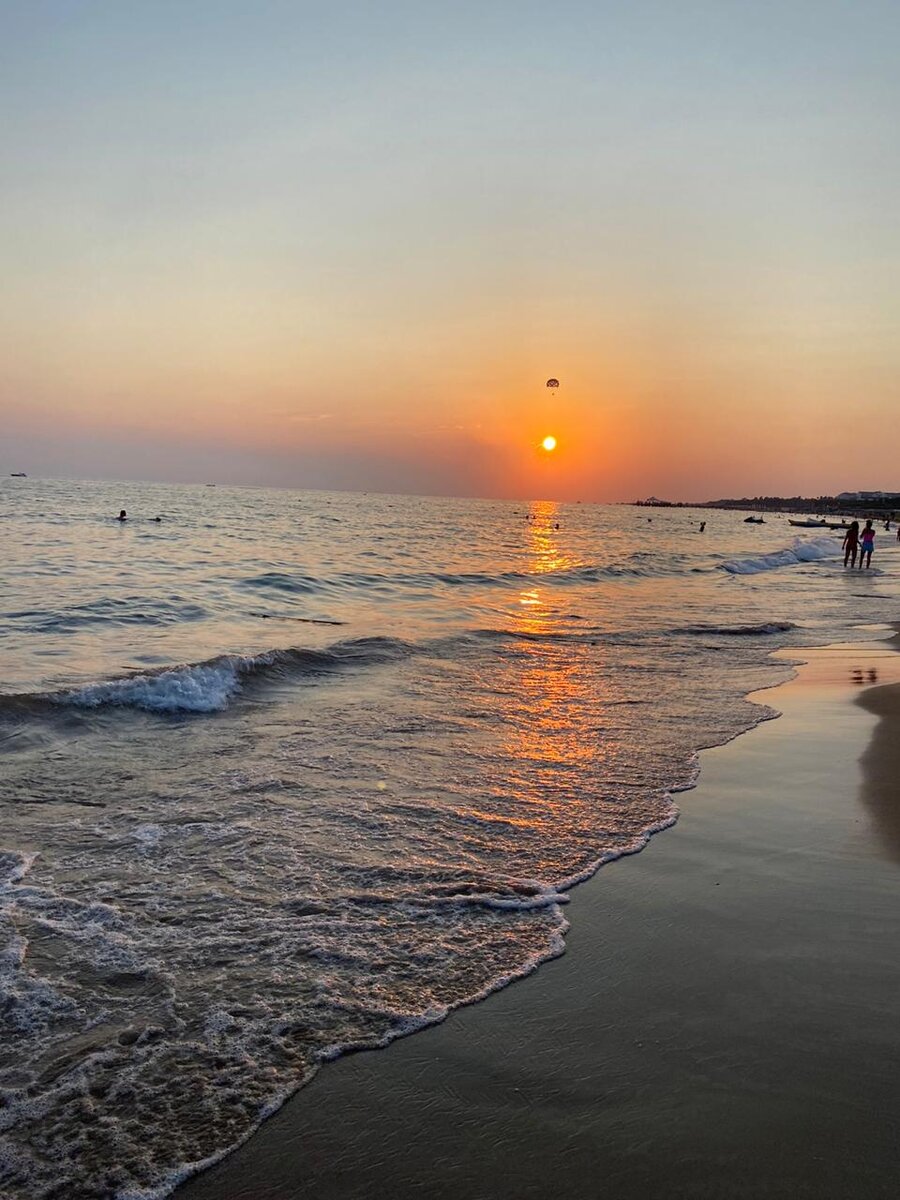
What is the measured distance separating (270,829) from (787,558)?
144ft

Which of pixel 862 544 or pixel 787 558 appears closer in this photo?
pixel 862 544

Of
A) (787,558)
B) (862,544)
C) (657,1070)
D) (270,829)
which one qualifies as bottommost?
(270,829)

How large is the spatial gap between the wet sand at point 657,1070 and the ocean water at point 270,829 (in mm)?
241

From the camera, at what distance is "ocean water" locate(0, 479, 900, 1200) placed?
3287mm

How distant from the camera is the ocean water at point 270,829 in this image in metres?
3.29

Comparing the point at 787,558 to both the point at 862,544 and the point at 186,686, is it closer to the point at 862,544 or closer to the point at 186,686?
the point at 862,544

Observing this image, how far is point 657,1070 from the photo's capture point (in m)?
3.20

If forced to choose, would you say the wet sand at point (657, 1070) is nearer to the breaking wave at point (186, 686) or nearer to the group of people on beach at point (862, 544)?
the breaking wave at point (186, 686)

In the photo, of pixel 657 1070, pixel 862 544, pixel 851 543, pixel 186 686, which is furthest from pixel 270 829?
pixel 862 544

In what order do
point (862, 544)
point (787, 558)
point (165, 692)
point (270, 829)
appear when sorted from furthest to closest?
point (787, 558), point (862, 544), point (165, 692), point (270, 829)

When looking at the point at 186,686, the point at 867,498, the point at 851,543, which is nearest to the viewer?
the point at 186,686

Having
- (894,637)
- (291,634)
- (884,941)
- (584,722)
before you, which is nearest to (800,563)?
(894,637)

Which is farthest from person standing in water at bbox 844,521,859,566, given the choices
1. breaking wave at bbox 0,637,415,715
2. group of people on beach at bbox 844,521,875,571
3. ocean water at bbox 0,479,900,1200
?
breaking wave at bbox 0,637,415,715

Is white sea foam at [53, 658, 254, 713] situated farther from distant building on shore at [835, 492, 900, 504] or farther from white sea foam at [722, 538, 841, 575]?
distant building on shore at [835, 492, 900, 504]
